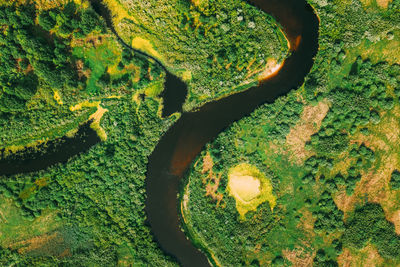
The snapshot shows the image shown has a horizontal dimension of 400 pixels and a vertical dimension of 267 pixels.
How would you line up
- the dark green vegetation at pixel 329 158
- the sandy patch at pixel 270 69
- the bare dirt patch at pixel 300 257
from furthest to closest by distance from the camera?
the sandy patch at pixel 270 69, the bare dirt patch at pixel 300 257, the dark green vegetation at pixel 329 158

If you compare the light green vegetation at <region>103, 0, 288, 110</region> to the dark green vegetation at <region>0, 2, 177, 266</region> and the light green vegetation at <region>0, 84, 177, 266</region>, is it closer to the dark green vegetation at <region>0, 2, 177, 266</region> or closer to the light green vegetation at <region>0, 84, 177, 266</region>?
the dark green vegetation at <region>0, 2, 177, 266</region>

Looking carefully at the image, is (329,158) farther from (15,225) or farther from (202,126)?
(15,225)

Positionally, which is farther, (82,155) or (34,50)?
(82,155)

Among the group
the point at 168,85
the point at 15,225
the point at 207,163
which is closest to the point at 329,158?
the point at 207,163

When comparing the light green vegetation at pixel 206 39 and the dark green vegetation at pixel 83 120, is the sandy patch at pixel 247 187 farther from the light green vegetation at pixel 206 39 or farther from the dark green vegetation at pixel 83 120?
the dark green vegetation at pixel 83 120

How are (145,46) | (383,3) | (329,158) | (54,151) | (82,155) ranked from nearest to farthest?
(383,3) → (329,158) → (82,155) → (145,46) → (54,151)

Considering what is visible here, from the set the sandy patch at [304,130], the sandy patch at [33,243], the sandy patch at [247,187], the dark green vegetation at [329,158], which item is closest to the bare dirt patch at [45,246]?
the sandy patch at [33,243]
